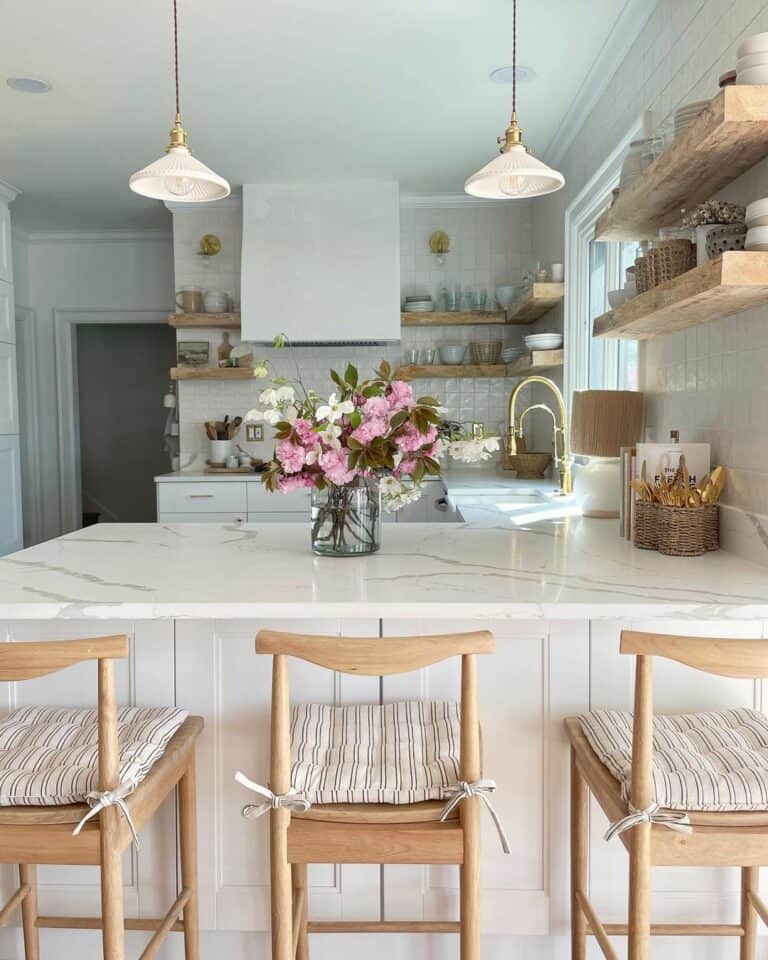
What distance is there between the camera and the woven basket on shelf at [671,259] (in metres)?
1.89

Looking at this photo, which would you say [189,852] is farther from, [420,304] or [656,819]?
[420,304]

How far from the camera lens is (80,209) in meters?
5.07

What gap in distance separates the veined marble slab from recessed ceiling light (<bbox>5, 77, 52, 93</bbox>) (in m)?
2.09

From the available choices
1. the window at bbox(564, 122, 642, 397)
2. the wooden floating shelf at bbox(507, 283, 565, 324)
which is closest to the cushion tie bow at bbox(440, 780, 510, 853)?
the window at bbox(564, 122, 642, 397)

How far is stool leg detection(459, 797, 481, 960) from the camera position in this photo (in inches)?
48.6

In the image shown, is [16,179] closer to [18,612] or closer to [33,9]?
[33,9]

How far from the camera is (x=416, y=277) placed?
502cm

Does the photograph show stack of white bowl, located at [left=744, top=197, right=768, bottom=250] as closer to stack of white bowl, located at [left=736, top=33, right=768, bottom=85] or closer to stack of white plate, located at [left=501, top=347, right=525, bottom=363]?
stack of white bowl, located at [left=736, top=33, right=768, bottom=85]

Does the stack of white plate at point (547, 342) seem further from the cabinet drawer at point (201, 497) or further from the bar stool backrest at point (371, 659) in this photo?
the bar stool backrest at point (371, 659)

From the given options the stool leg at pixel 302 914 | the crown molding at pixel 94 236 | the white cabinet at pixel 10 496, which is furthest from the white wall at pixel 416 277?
the stool leg at pixel 302 914

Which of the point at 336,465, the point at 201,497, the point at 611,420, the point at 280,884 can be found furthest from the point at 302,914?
the point at 201,497

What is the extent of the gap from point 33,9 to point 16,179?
6.58ft

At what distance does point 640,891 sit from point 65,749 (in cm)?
97

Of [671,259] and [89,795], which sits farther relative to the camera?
[671,259]
